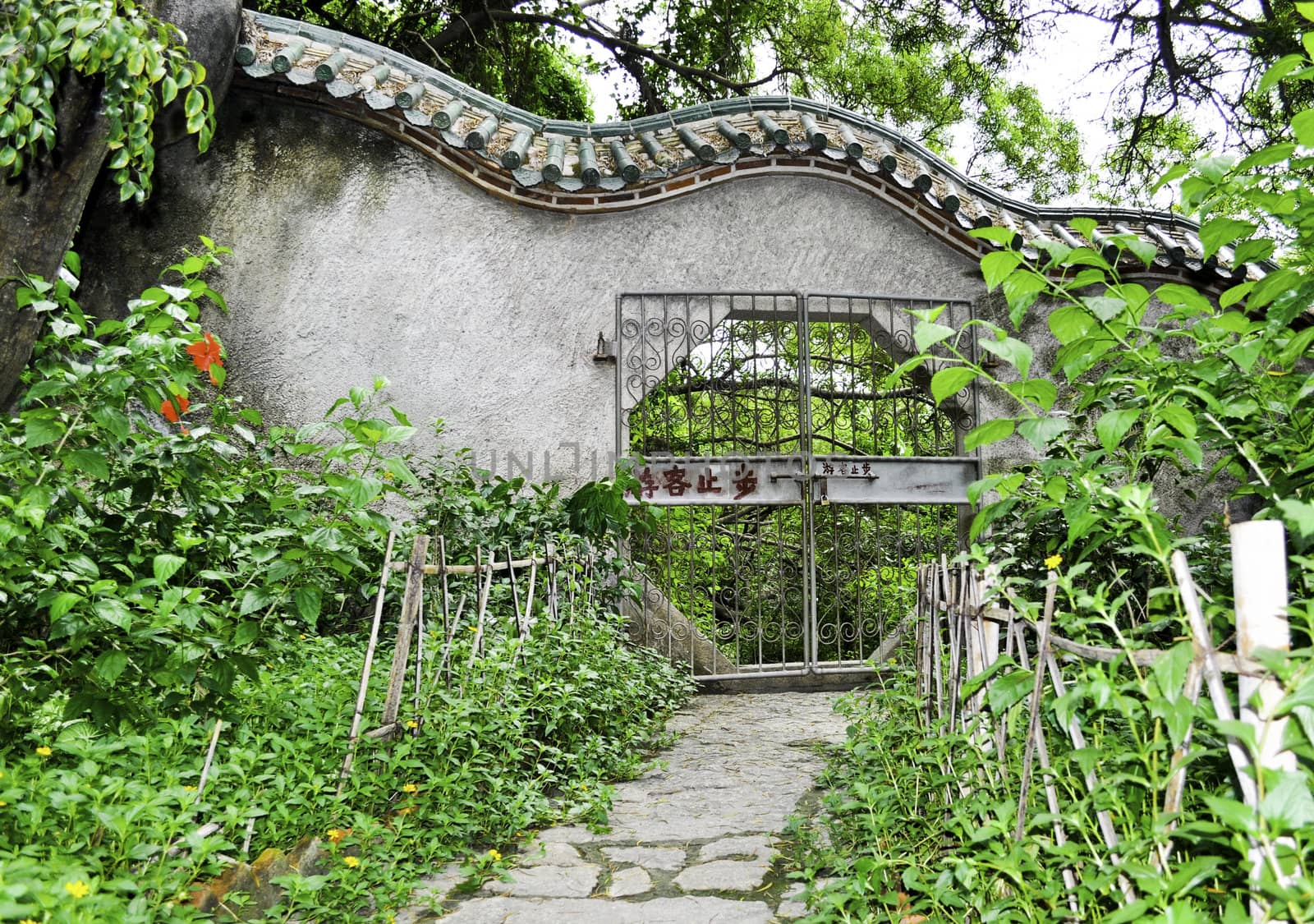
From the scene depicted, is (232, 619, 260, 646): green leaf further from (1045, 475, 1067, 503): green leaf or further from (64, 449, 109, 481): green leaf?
(1045, 475, 1067, 503): green leaf

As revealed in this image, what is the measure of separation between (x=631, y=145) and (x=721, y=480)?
2.67 metres

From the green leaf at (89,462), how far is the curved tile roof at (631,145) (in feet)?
15.2

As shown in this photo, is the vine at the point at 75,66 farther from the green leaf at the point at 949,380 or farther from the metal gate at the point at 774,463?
the metal gate at the point at 774,463

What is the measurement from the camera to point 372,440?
8.63 ft

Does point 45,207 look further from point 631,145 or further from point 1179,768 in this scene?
point 1179,768

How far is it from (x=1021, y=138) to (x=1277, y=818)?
16698 mm

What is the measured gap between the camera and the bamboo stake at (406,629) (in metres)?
3.31

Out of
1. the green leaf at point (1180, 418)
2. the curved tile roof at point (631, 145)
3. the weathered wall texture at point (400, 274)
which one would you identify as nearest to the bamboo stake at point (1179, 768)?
the green leaf at point (1180, 418)

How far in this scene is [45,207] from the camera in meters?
4.04

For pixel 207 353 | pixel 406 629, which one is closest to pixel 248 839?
pixel 406 629

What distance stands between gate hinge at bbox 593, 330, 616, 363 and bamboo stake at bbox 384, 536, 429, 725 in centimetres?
348

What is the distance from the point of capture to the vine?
135 inches

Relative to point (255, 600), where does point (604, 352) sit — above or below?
above

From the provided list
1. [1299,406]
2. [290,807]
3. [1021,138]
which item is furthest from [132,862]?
[1021,138]
